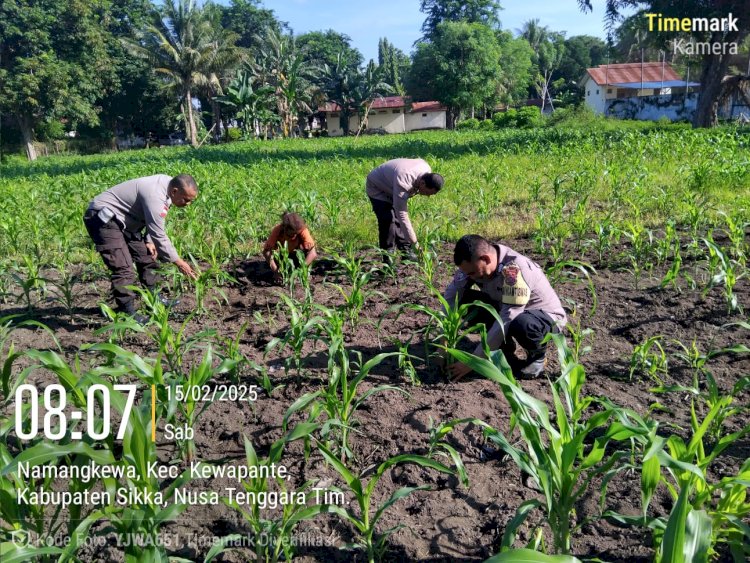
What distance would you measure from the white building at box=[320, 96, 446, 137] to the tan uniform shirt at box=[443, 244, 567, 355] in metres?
49.2

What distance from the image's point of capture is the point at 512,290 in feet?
10.1

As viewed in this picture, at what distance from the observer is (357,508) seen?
2.25m

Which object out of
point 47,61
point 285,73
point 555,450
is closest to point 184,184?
point 555,450

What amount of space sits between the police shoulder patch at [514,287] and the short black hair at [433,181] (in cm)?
174

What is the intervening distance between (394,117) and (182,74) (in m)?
20.8

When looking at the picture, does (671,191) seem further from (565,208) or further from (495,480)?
(495,480)

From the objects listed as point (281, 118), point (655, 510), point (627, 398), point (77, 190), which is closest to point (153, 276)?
point (627, 398)

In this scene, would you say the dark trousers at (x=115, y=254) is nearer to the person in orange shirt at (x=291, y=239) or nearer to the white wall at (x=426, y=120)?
the person in orange shirt at (x=291, y=239)

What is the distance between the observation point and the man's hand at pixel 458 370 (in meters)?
3.11

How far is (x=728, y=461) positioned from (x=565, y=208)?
5.23m

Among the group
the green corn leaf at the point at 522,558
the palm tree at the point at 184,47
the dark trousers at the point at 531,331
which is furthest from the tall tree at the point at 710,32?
the palm tree at the point at 184,47

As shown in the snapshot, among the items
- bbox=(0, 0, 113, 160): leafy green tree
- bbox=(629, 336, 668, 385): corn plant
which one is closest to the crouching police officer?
bbox=(629, 336, 668, 385): corn plant

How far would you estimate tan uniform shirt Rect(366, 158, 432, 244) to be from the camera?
5.06m

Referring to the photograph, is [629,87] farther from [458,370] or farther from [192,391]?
[192,391]
